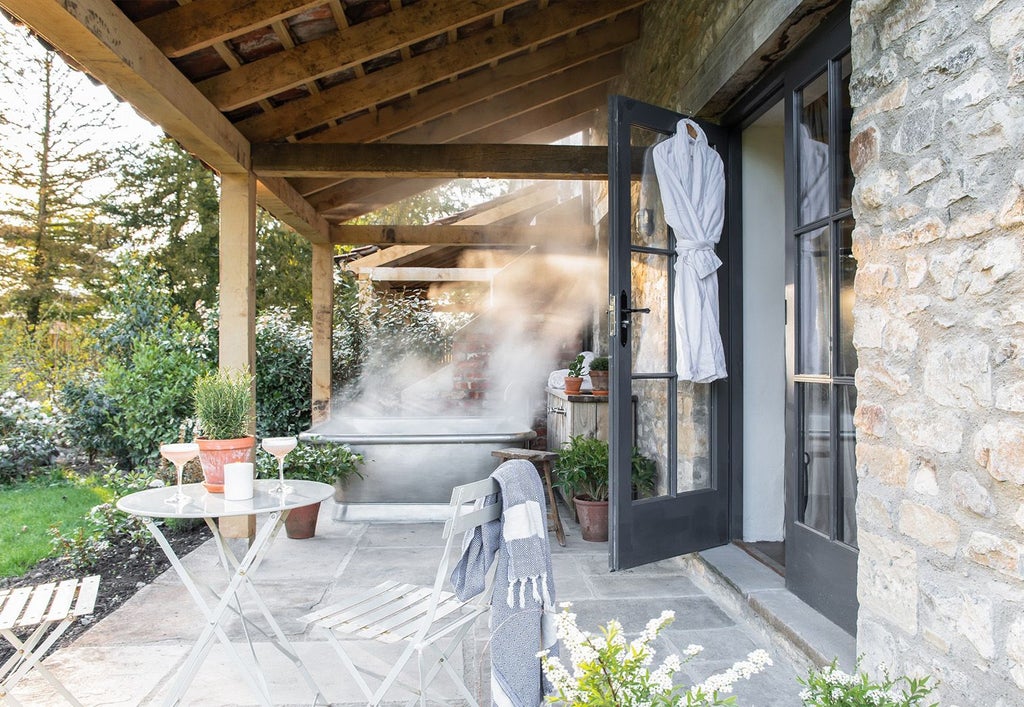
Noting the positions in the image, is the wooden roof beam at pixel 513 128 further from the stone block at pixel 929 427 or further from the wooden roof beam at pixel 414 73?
the stone block at pixel 929 427

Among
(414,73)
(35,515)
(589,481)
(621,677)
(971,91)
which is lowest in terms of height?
(35,515)

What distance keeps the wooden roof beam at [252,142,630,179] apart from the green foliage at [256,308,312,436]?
4069 millimetres

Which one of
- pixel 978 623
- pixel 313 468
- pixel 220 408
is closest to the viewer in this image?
pixel 978 623

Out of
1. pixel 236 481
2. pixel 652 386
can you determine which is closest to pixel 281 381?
pixel 652 386

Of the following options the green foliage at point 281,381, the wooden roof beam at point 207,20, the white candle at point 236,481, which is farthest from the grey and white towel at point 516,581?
the green foliage at point 281,381

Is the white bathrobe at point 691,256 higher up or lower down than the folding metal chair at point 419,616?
higher up

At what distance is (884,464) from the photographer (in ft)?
6.23

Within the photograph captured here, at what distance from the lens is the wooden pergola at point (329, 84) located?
316cm

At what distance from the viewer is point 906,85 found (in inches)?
72.0

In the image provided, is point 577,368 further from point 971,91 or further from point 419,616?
point 971,91

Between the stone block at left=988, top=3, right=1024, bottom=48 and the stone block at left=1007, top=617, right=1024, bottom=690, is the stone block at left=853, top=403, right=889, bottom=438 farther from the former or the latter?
the stone block at left=988, top=3, right=1024, bottom=48

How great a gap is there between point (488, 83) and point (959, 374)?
4.22m

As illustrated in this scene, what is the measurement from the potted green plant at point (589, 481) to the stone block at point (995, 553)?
2.56 meters

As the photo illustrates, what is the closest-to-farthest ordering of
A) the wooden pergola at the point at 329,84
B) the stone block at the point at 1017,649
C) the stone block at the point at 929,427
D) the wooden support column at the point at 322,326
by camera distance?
the stone block at the point at 1017,649 < the stone block at the point at 929,427 < the wooden pergola at the point at 329,84 < the wooden support column at the point at 322,326
